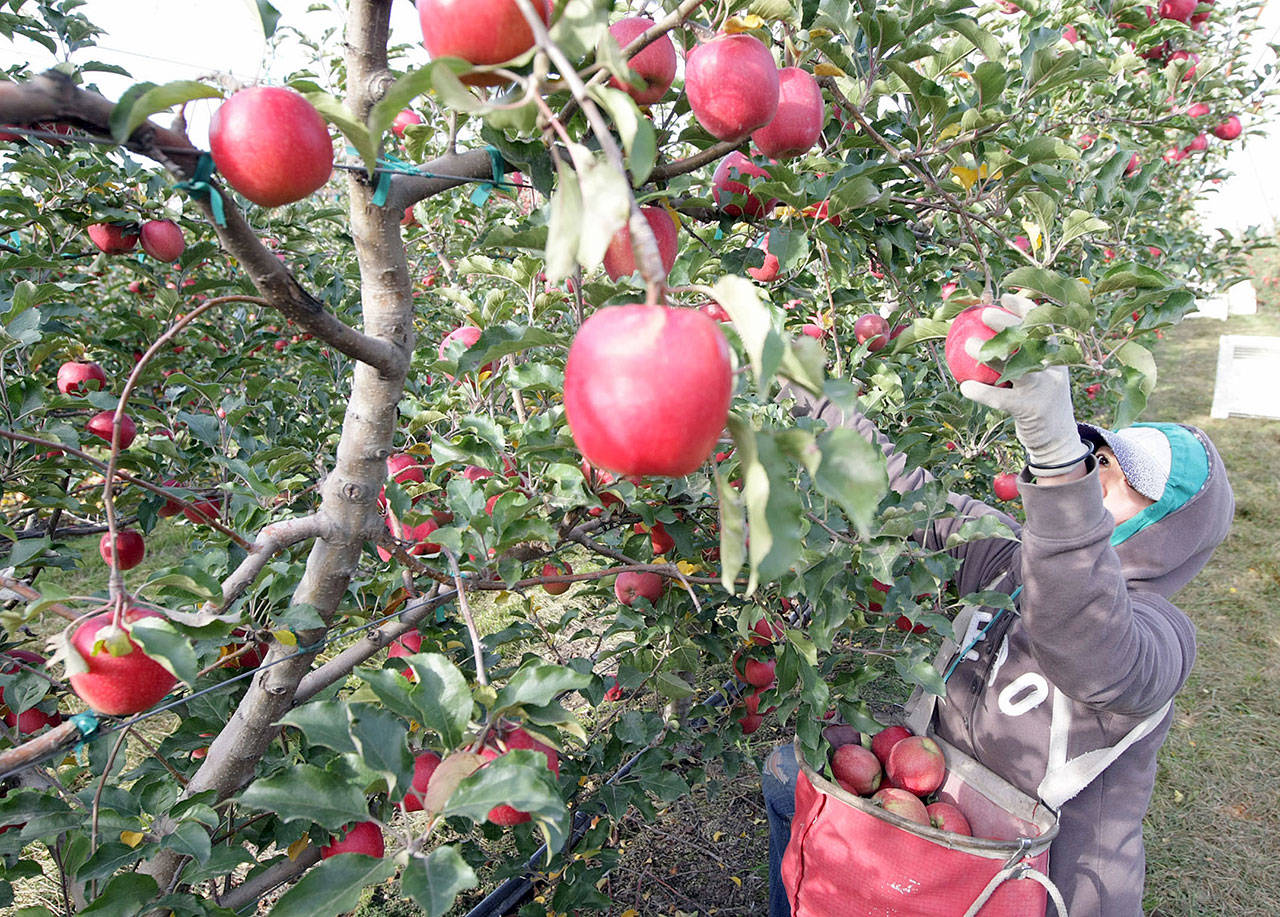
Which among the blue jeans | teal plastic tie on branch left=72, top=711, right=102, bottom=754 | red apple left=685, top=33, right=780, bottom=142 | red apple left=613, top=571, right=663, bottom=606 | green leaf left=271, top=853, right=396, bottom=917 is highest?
red apple left=685, top=33, right=780, bottom=142

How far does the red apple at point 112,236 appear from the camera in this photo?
6.53ft

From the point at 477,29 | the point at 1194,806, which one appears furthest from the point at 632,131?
the point at 1194,806

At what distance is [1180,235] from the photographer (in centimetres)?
446

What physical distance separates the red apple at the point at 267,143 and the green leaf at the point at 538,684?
53cm

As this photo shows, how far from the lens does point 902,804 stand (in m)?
1.55

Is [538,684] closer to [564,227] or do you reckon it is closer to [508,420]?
[564,227]

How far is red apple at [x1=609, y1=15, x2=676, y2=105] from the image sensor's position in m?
0.85

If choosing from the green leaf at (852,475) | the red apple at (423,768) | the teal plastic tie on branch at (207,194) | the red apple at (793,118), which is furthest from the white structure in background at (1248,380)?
the teal plastic tie on branch at (207,194)

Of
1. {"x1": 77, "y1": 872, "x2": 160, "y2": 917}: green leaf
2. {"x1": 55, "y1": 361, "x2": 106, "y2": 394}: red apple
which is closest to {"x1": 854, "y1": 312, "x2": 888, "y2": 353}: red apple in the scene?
{"x1": 77, "y1": 872, "x2": 160, "y2": 917}: green leaf

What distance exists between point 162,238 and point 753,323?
200 cm

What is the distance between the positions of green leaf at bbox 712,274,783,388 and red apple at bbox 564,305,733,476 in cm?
2

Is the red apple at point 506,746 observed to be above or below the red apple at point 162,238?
below

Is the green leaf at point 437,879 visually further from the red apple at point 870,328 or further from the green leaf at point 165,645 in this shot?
the red apple at point 870,328

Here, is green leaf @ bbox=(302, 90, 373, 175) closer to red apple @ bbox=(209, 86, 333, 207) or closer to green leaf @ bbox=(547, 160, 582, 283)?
red apple @ bbox=(209, 86, 333, 207)
